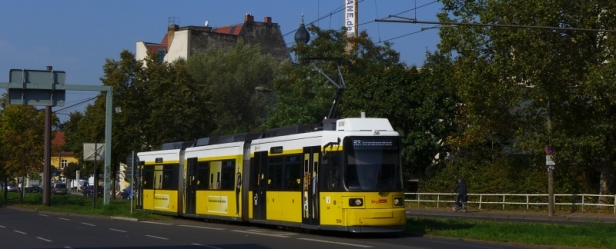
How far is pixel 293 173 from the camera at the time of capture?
27.1 m

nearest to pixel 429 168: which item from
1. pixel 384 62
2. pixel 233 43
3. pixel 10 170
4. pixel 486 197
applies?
pixel 486 197

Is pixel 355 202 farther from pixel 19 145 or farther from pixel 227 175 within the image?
pixel 19 145

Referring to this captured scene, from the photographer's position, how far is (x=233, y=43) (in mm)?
97938

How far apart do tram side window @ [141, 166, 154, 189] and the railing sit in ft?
54.7

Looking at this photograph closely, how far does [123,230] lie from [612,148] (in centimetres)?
2237

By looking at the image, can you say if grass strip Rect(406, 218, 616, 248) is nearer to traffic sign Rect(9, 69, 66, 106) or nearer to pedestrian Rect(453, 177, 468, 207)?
pedestrian Rect(453, 177, 468, 207)

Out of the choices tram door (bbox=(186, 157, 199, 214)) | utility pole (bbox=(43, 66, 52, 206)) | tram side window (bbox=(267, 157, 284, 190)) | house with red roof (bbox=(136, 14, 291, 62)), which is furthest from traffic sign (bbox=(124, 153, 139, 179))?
house with red roof (bbox=(136, 14, 291, 62))

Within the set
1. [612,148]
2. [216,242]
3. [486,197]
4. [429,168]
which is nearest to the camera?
[216,242]

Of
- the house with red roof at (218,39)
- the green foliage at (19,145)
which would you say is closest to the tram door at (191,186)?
the green foliage at (19,145)

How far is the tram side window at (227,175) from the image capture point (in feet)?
104

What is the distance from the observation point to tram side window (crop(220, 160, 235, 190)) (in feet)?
104

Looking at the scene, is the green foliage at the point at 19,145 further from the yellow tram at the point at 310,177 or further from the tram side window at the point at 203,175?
the yellow tram at the point at 310,177

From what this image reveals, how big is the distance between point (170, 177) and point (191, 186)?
2752mm

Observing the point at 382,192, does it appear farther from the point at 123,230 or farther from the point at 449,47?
the point at 449,47
